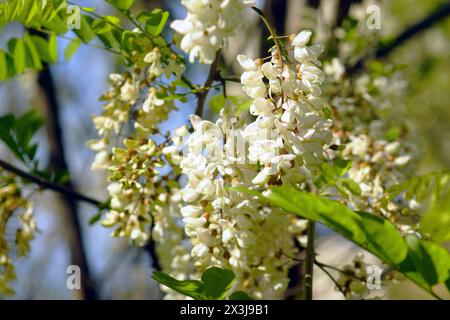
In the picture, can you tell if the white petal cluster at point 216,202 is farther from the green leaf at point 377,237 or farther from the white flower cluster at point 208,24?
the green leaf at point 377,237

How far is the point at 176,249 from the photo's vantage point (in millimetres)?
→ 1715

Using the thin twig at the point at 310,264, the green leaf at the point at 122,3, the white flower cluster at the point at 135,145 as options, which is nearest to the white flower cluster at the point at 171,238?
the white flower cluster at the point at 135,145

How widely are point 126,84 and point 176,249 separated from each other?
0.56 metres

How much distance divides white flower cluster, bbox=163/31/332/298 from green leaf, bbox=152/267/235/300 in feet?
0.33

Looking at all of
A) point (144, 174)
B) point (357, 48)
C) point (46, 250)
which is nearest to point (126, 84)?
point (144, 174)

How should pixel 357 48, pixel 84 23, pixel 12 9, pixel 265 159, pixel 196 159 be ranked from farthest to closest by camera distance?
pixel 357 48 → pixel 84 23 → pixel 12 9 → pixel 196 159 → pixel 265 159

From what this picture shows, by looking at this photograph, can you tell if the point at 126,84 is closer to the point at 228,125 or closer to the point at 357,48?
the point at 228,125

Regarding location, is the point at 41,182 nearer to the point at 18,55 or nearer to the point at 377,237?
the point at 18,55

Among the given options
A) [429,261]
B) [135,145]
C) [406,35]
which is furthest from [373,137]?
[406,35]

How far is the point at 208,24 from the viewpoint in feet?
3.05

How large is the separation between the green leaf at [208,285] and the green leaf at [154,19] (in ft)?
1.52

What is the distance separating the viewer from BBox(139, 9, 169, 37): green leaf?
115 centimetres

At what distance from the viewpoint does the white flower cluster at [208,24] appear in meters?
0.91

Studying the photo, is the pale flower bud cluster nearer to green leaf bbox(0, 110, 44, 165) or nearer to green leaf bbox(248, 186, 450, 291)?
green leaf bbox(0, 110, 44, 165)
